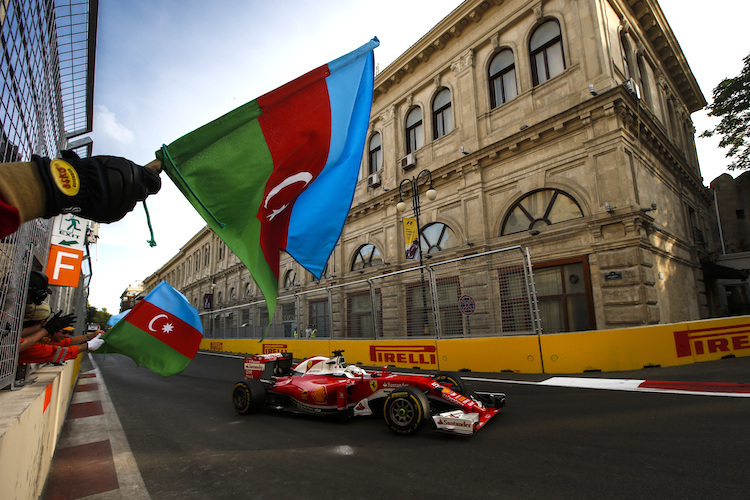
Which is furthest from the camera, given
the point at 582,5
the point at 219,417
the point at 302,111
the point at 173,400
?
the point at 582,5

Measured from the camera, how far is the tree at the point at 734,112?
2103 cm

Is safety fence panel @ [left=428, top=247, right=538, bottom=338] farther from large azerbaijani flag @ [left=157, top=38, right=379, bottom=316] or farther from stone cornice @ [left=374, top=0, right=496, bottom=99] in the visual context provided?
stone cornice @ [left=374, top=0, right=496, bottom=99]

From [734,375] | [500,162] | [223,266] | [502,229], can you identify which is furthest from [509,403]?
[223,266]

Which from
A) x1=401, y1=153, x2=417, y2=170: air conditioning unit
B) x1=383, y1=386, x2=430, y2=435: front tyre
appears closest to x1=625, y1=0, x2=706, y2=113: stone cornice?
x1=401, y1=153, x2=417, y2=170: air conditioning unit

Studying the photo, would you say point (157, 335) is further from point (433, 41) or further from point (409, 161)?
point (433, 41)

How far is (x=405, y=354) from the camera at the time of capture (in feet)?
Result: 34.1

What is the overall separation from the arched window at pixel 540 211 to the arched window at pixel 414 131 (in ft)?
22.0

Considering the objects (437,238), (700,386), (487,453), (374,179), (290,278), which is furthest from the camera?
(290,278)

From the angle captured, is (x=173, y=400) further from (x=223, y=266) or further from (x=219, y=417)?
(x=223, y=266)

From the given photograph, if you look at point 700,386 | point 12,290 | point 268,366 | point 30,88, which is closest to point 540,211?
point 700,386

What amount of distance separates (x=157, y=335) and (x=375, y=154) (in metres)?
17.3

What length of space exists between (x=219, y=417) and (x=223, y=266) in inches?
1410

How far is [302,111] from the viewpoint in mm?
3660

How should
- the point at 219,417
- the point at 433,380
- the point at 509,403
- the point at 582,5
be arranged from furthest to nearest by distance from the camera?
the point at 582,5
the point at 219,417
the point at 509,403
the point at 433,380
